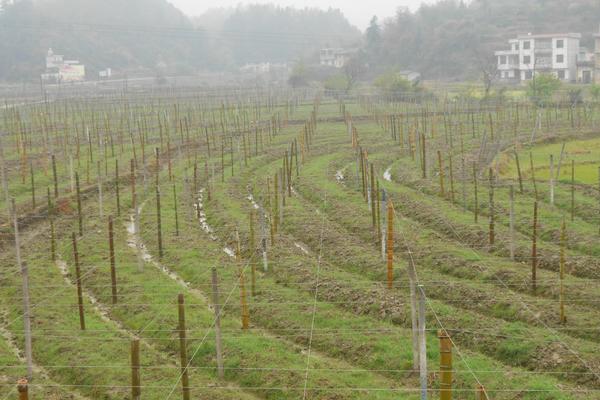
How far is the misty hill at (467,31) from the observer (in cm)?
10761

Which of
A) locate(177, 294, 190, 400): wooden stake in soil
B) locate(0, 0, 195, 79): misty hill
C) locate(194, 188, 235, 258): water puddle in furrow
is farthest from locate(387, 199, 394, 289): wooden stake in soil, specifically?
locate(0, 0, 195, 79): misty hill

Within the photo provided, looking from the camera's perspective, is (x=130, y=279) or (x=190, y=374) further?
(x=130, y=279)

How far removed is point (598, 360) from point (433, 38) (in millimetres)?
100943

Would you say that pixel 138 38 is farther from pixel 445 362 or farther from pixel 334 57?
pixel 445 362

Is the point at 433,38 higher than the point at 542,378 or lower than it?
higher

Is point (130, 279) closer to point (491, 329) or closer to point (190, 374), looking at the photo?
point (190, 374)

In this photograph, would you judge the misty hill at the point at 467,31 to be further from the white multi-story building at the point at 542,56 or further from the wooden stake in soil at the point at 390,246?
the wooden stake in soil at the point at 390,246

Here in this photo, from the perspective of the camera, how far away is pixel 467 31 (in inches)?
4368

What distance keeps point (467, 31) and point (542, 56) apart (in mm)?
18271

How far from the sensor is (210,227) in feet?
88.2

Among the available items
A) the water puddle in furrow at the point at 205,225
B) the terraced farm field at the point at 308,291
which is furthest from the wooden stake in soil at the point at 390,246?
the water puddle in furrow at the point at 205,225

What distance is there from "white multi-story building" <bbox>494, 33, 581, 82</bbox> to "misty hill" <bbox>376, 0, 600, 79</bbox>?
13.0 feet

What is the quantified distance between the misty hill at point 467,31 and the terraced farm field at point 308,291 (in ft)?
243

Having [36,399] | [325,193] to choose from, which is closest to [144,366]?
[36,399]
